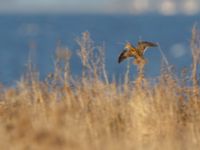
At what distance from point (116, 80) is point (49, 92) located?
0.65 meters

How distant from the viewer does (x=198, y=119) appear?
854 centimetres

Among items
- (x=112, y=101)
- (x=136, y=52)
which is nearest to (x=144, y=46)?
(x=136, y=52)

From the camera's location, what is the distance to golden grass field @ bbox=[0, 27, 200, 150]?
25.5 ft

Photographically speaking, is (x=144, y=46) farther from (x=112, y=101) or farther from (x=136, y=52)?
(x=112, y=101)

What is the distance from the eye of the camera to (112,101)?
8750 mm

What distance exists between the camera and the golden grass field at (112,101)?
7.78m

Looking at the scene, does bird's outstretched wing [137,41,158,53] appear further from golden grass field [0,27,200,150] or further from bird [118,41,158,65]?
golden grass field [0,27,200,150]

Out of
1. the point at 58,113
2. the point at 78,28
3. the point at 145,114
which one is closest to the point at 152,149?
the point at 58,113

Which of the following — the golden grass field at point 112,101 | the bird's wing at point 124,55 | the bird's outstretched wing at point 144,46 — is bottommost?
the golden grass field at point 112,101

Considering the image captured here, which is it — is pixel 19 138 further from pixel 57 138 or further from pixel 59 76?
pixel 59 76

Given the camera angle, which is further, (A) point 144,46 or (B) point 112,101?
(A) point 144,46

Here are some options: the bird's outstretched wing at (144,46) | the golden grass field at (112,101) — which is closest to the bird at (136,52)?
the bird's outstretched wing at (144,46)

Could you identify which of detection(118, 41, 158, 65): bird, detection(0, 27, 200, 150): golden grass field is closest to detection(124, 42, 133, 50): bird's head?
detection(118, 41, 158, 65): bird

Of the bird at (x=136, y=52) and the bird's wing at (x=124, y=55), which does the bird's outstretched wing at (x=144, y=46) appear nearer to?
the bird at (x=136, y=52)
